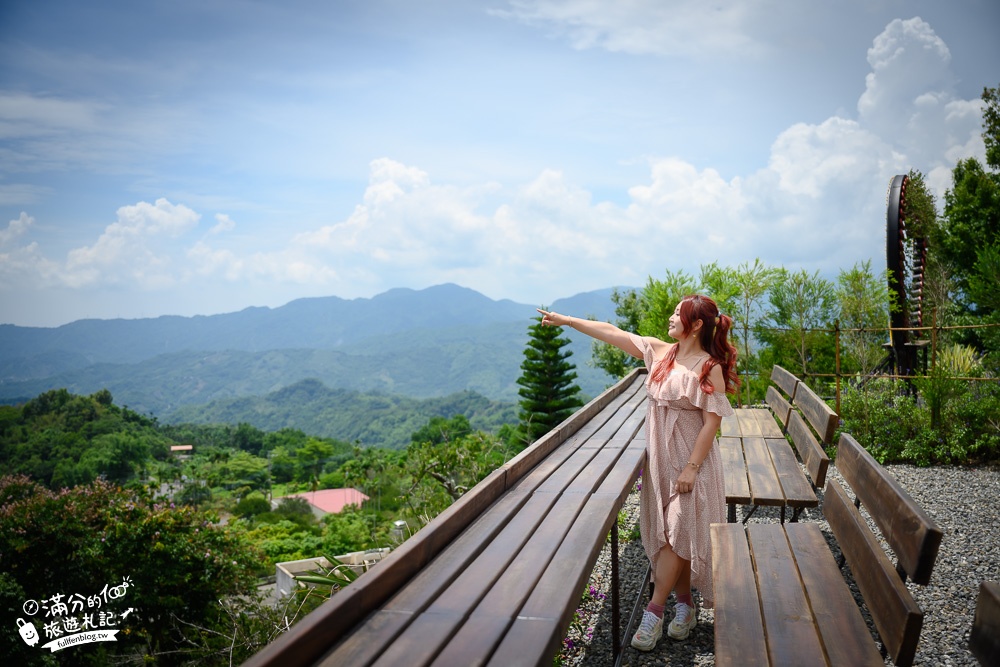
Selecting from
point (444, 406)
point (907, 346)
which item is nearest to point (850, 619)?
point (907, 346)

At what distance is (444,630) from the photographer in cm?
138

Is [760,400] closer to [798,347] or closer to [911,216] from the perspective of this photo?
[798,347]

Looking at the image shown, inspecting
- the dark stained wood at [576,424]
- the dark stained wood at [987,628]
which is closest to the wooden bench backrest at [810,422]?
the dark stained wood at [576,424]

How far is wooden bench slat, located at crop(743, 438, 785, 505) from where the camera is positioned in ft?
9.66

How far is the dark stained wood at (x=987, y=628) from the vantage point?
1126mm

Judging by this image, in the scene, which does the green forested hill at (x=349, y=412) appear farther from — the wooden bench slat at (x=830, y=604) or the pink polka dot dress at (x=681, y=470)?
the wooden bench slat at (x=830, y=604)

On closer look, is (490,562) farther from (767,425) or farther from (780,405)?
(780,405)

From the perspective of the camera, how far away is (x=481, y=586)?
5.23 ft

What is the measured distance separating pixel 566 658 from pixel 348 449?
71.6 meters

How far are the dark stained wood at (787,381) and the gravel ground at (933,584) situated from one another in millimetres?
783

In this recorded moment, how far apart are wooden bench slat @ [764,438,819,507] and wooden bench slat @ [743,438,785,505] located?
26 millimetres

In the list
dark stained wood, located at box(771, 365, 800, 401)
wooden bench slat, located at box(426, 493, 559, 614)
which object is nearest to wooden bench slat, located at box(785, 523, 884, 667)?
wooden bench slat, located at box(426, 493, 559, 614)

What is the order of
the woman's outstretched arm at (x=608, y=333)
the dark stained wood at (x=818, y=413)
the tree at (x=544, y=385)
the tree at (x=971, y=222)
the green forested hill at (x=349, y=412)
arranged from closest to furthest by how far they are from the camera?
the woman's outstretched arm at (x=608, y=333) < the dark stained wood at (x=818, y=413) < the tree at (x=971, y=222) < the tree at (x=544, y=385) < the green forested hill at (x=349, y=412)

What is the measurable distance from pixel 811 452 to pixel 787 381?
178cm
